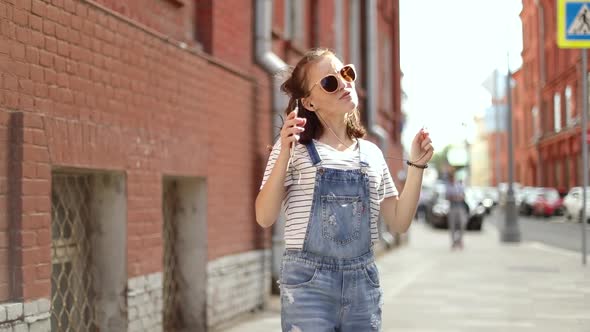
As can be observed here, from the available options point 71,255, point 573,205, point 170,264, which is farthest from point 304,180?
point 573,205

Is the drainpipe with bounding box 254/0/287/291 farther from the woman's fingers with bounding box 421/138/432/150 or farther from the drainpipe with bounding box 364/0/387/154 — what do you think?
the drainpipe with bounding box 364/0/387/154

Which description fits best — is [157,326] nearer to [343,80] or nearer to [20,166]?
[20,166]

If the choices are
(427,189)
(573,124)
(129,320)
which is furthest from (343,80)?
(427,189)

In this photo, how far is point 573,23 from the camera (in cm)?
1293

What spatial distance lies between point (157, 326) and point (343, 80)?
4.02 m

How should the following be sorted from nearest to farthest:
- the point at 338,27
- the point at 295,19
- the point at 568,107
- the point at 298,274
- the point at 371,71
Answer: the point at 298,274 → the point at 295,19 → the point at 338,27 → the point at 371,71 → the point at 568,107

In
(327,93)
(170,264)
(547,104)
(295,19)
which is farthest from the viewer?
(547,104)

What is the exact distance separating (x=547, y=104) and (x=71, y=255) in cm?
5281

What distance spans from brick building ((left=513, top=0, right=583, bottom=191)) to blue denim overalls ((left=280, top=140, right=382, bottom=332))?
40808mm

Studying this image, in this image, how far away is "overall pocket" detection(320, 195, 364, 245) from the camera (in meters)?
3.29

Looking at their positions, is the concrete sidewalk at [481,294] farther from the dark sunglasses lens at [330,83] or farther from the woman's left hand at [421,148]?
the dark sunglasses lens at [330,83]

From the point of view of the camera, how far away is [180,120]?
7531 millimetres

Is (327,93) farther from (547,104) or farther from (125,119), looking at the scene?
(547,104)

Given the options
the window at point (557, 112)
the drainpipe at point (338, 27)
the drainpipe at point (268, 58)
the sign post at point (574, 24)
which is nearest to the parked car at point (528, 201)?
the window at point (557, 112)
